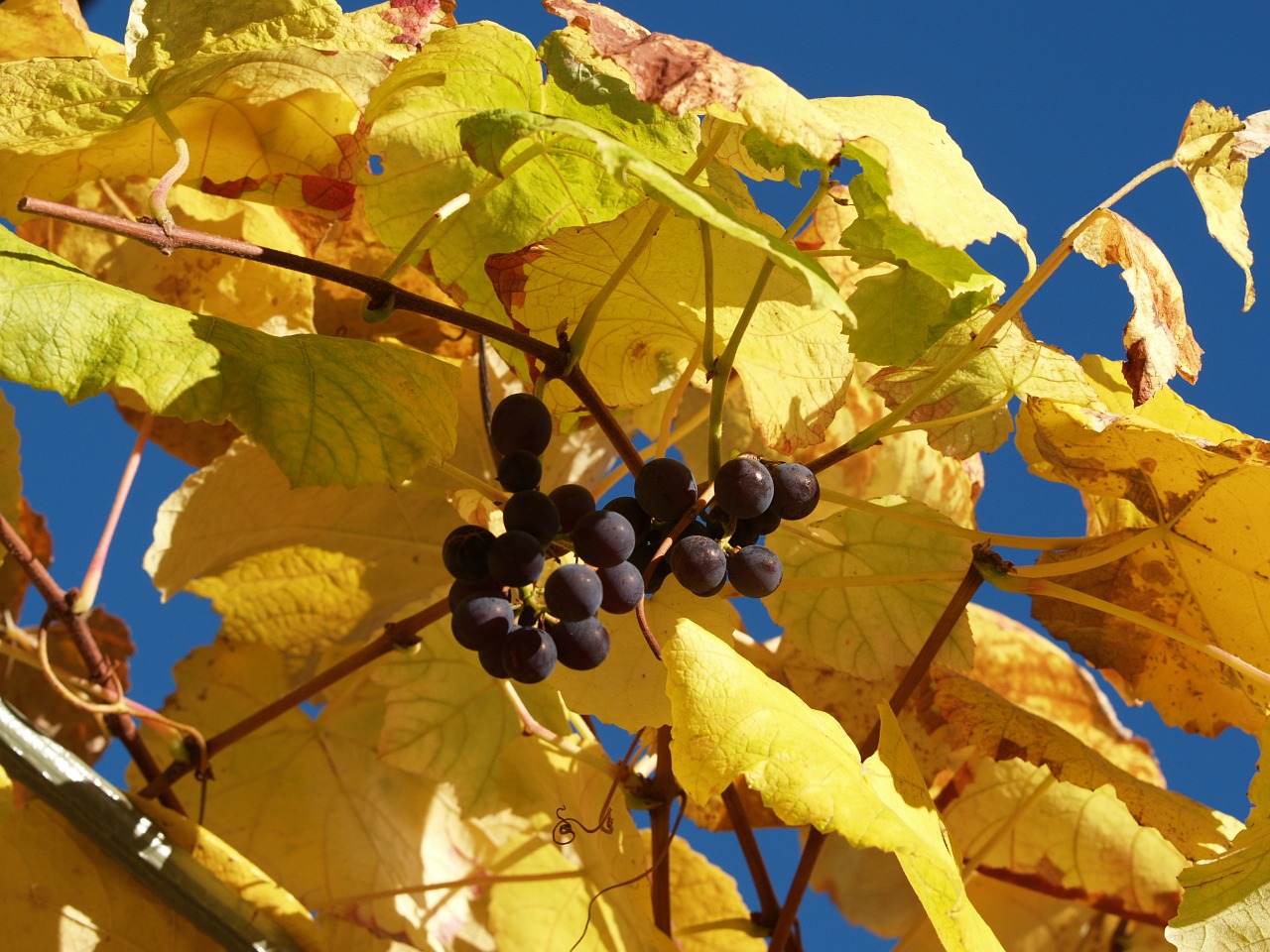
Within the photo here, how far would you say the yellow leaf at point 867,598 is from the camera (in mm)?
762

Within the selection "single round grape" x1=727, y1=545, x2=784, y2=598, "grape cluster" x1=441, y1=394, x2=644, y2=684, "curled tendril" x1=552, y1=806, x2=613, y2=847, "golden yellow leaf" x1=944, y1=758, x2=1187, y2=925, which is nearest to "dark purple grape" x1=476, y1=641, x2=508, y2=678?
"grape cluster" x1=441, y1=394, x2=644, y2=684

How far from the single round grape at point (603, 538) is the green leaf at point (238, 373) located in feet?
0.29

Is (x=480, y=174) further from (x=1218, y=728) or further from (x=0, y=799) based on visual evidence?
(x=1218, y=728)

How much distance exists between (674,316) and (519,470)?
14cm

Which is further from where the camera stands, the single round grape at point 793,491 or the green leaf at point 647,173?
the single round grape at point 793,491

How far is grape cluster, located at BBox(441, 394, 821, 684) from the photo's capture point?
1.75 feet

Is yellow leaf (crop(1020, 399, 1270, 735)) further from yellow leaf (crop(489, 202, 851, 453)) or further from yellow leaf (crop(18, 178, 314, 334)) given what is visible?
yellow leaf (crop(18, 178, 314, 334))

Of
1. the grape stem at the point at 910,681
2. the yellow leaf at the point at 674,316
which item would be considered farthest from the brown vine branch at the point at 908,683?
the yellow leaf at the point at 674,316

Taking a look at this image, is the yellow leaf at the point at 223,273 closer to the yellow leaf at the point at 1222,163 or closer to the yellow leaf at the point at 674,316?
the yellow leaf at the point at 674,316

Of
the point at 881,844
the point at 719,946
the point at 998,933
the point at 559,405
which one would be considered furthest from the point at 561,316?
the point at 998,933

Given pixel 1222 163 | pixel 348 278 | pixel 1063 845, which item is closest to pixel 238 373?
pixel 348 278

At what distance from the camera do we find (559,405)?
0.68 metres

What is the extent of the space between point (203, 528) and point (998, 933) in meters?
0.66

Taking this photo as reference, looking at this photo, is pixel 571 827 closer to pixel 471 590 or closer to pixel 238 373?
pixel 471 590
